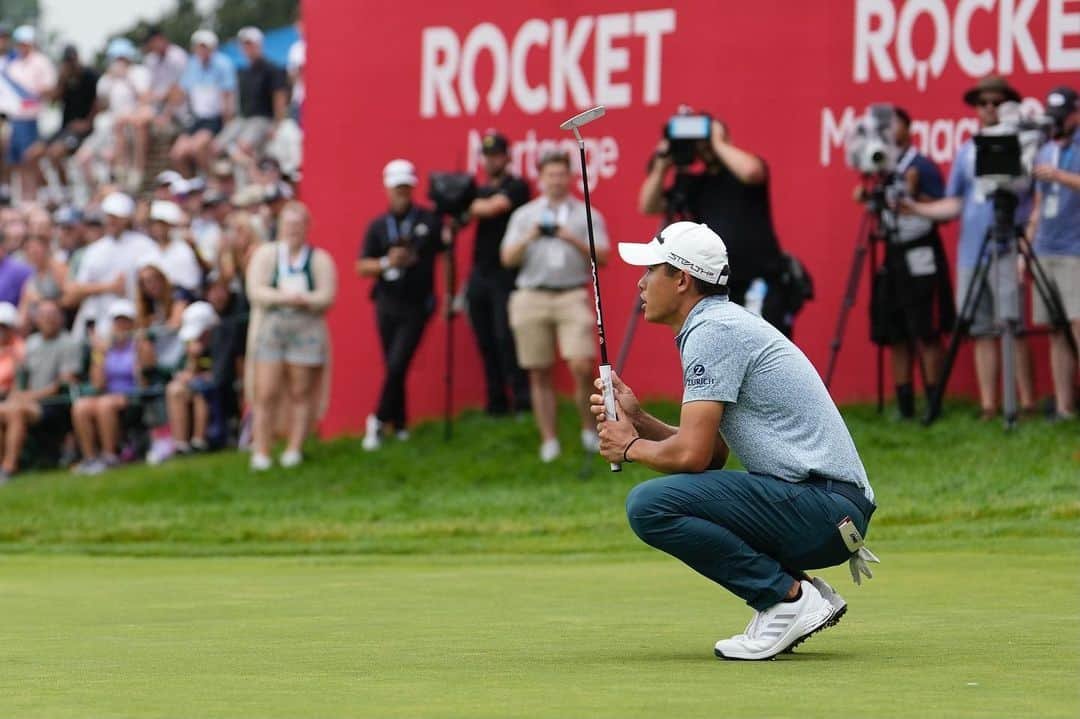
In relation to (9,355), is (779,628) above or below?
above

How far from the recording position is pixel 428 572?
1179 cm

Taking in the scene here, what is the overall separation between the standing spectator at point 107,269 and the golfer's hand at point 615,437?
1412 centimetres

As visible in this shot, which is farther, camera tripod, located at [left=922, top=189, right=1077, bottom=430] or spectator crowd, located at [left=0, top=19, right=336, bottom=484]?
spectator crowd, located at [left=0, top=19, right=336, bottom=484]

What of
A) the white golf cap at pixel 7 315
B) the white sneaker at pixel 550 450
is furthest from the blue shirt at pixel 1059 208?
the white golf cap at pixel 7 315

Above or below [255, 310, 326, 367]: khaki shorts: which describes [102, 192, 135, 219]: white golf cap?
→ above

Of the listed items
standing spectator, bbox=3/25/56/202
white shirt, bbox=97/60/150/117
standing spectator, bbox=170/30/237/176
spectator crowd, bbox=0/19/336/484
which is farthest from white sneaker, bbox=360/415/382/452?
standing spectator, bbox=3/25/56/202

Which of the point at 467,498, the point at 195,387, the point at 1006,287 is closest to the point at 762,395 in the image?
the point at 1006,287

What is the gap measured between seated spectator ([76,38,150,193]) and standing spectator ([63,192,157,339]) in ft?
19.7

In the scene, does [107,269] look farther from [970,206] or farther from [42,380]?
[970,206]

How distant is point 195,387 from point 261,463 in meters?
1.95

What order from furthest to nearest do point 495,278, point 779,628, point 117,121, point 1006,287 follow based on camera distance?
point 117,121 → point 495,278 → point 1006,287 → point 779,628

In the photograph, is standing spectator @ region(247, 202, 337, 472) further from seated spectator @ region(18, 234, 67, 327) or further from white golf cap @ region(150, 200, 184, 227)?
seated spectator @ region(18, 234, 67, 327)

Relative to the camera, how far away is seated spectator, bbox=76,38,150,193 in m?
26.7

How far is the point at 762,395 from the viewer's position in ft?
22.7
